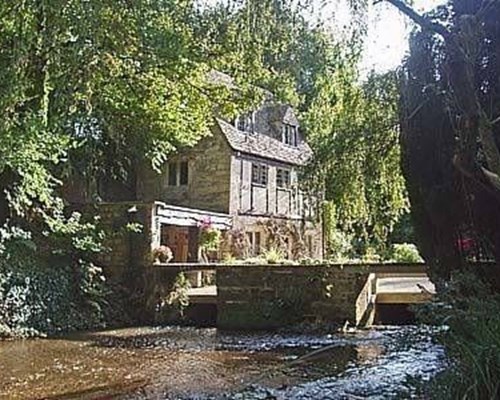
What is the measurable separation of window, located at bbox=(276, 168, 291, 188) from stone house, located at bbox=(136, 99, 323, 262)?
36mm

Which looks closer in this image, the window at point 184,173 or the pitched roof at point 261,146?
the pitched roof at point 261,146

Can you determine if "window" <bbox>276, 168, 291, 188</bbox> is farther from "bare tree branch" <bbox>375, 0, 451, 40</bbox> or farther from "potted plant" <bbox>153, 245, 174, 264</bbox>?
"bare tree branch" <bbox>375, 0, 451, 40</bbox>

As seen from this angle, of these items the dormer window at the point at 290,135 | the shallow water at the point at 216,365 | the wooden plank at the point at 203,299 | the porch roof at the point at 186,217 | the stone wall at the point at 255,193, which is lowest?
the shallow water at the point at 216,365

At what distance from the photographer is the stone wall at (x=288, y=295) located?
584 inches

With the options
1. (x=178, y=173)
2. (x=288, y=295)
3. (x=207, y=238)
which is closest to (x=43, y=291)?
(x=288, y=295)

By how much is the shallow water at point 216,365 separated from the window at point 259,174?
991 cm

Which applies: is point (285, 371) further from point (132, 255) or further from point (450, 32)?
point (132, 255)

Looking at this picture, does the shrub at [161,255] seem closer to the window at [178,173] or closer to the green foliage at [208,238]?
the green foliage at [208,238]

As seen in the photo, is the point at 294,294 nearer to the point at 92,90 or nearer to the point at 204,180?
the point at 204,180

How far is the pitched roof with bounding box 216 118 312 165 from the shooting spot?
2244 centimetres

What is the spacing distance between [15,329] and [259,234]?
11.5 meters

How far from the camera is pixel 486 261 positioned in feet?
25.8

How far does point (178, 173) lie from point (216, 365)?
13.2 m

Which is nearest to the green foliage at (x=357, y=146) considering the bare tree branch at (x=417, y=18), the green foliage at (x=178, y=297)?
the bare tree branch at (x=417, y=18)
